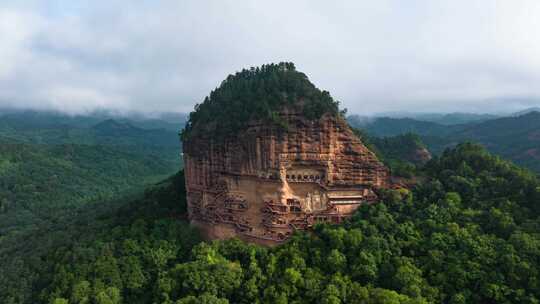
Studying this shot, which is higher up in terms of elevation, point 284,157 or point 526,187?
point 284,157

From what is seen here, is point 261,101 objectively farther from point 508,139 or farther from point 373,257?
point 508,139

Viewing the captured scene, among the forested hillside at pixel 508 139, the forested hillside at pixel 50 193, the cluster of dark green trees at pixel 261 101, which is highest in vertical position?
the cluster of dark green trees at pixel 261 101

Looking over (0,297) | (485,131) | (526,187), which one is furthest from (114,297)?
(485,131)

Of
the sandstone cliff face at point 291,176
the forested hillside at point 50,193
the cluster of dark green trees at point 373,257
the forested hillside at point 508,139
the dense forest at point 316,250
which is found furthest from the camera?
the forested hillside at point 508,139

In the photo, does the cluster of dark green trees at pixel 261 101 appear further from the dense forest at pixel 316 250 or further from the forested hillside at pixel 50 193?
the forested hillside at pixel 50 193

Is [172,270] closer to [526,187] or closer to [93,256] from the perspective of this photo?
[93,256]

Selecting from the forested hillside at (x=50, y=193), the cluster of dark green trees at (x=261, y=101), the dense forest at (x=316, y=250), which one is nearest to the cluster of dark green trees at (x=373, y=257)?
the dense forest at (x=316, y=250)

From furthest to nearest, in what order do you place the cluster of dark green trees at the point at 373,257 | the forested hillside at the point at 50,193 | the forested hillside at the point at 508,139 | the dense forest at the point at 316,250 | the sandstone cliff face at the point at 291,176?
the forested hillside at the point at 508,139 → the forested hillside at the point at 50,193 → the sandstone cliff face at the point at 291,176 → the dense forest at the point at 316,250 → the cluster of dark green trees at the point at 373,257

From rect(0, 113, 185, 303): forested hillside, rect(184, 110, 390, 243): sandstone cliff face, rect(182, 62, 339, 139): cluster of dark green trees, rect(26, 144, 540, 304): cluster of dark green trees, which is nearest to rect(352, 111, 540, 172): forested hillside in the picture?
rect(26, 144, 540, 304): cluster of dark green trees
